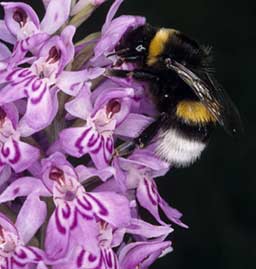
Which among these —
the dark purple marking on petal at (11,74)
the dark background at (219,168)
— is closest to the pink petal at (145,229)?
the dark purple marking on petal at (11,74)

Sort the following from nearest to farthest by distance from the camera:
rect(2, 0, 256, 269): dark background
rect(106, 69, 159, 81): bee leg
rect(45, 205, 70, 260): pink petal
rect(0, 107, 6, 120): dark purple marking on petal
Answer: rect(45, 205, 70, 260): pink petal → rect(0, 107, 6, 120): dark purple marking on petal → rect(106, 69, 159, 81): bee leg → rect(2, 0, 256, 269): dark background

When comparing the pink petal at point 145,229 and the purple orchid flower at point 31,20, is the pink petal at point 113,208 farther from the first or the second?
the purple orchid flower at point 31,20

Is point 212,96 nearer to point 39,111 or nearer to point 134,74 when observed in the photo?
point 134,74

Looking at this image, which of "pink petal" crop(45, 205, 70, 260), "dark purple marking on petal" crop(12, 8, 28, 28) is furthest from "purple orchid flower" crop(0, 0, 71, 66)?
"pink petal" crop(45, 205, 70, 260)

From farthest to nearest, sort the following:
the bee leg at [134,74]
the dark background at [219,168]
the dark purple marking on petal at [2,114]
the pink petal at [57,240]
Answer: the dark background at [219,168] → the bee leg at [134,74] → the dark purple marking on petal at [2,114] → the pink petal at [57,240]

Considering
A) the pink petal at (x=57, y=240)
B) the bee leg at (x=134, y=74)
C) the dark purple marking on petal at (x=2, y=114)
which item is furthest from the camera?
the bee leg at (x=134, y=74)

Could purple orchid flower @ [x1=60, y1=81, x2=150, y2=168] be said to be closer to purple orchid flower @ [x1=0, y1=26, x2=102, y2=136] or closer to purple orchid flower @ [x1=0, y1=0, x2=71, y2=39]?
purple orchid flower @ [x1=0, y1=26, x2=102, y2=136]

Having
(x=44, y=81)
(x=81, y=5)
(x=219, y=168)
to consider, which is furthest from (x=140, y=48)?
(x=219, y=168)

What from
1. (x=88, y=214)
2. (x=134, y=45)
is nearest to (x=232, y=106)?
(x=134, y=45)
